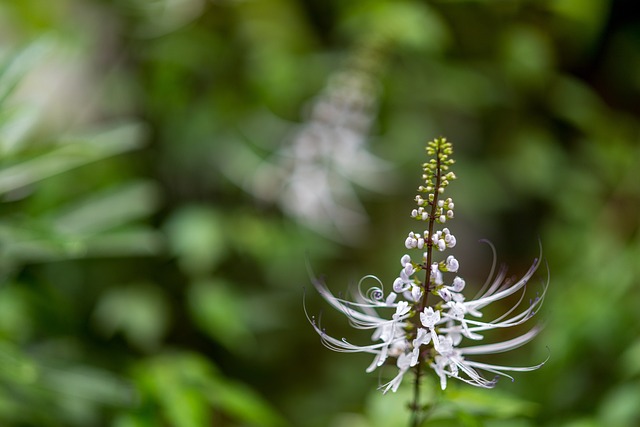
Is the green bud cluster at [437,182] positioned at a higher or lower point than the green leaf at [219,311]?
higher

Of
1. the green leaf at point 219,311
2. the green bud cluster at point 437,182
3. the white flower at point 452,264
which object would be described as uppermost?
the green bud cluster at point 437,182

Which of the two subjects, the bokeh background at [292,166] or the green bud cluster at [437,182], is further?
the bokeh background at [292,166]

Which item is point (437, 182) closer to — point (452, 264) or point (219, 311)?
point (452, 264)

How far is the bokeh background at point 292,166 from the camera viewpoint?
Result: 1.93 metres

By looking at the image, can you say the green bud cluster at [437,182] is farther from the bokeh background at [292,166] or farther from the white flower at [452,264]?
the bokeh background at [292,166]

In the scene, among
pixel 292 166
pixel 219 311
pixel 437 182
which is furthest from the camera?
pixel 292 166

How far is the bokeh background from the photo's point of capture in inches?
75.9

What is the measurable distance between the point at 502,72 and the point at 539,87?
0.42 ft

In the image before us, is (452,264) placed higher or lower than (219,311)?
higher

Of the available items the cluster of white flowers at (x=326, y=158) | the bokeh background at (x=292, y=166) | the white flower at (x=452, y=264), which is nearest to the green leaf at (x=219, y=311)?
the bokeh background at (x=292, y=166)

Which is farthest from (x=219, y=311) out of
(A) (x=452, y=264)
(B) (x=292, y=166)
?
Result: (A) (x=452, y=264)

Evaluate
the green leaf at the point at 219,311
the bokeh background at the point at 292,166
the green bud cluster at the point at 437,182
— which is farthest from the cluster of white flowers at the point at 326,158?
the green bud cluster at the point at 437,182

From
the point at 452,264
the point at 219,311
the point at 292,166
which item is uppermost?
the point at 452,264

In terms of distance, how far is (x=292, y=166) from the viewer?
2.06 m
